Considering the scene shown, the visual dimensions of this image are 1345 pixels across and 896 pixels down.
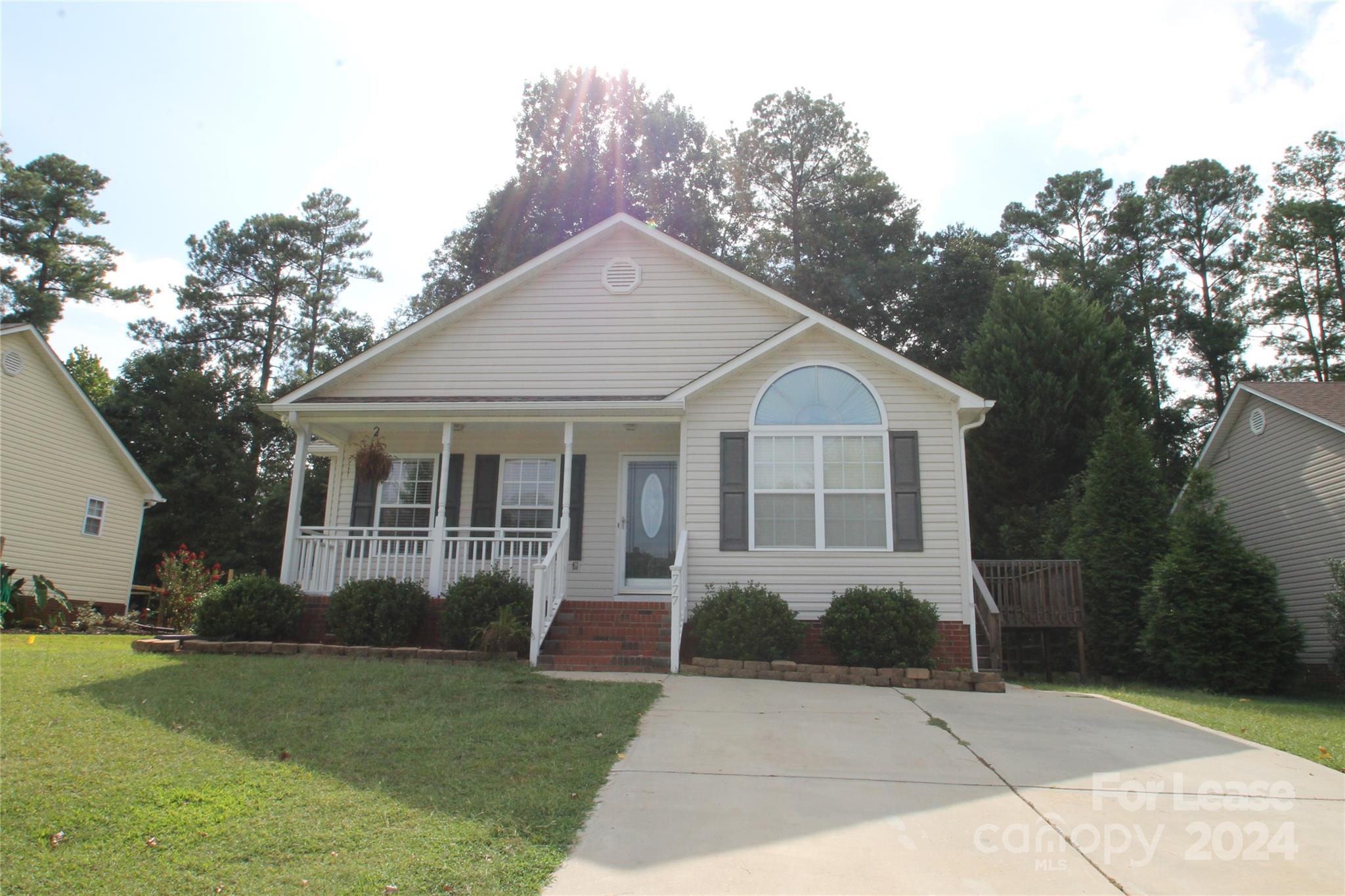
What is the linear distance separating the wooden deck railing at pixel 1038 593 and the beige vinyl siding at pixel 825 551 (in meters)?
3.12

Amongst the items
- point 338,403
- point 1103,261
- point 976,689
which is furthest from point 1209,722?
point 1103,261

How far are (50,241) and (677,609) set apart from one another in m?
29.5

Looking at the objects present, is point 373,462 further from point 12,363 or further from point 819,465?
point 12,363

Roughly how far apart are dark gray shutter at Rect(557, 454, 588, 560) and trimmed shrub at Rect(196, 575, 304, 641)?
375 cm

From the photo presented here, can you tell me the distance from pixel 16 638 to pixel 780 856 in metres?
12.7

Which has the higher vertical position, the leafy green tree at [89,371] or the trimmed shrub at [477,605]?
the leafy green tree at [89,371]

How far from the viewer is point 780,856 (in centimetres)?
400

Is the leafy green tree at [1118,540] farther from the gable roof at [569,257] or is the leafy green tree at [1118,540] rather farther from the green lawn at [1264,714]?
the gable roof at [569,257]

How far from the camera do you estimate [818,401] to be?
38.2 ft

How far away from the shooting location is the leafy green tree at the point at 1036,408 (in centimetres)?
1953

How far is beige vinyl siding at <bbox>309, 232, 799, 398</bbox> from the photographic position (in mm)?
13430

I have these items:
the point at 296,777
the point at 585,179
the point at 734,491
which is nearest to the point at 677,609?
the point at 734,491

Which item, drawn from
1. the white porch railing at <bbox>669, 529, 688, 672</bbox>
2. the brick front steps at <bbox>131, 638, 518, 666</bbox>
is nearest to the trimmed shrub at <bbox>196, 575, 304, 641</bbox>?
the brick front steps at <bbox>131, 638, 518, 666</bbox>

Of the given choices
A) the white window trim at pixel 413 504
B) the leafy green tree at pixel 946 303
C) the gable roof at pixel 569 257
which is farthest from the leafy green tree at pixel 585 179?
the white window trim at pixel 413 504
